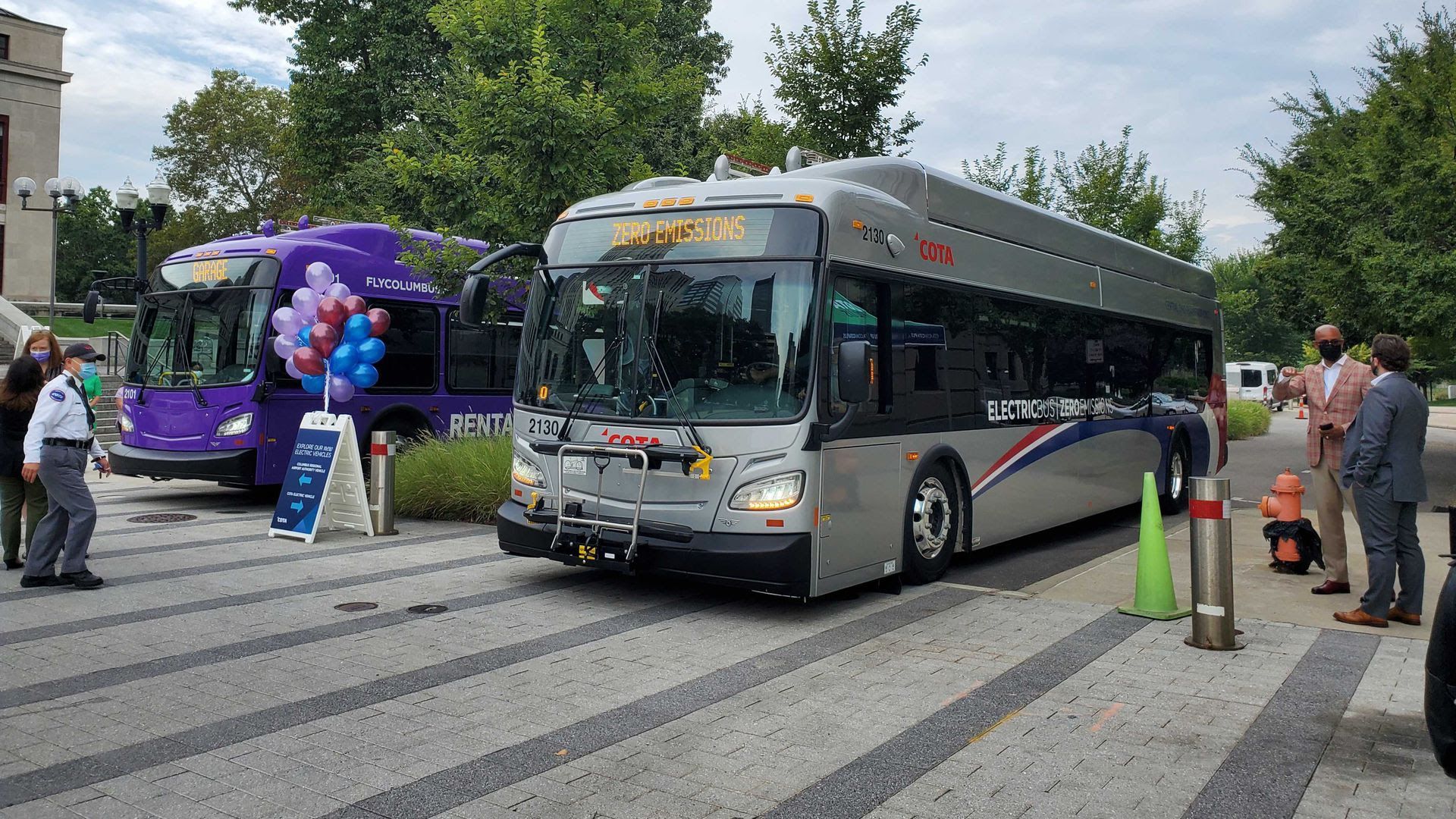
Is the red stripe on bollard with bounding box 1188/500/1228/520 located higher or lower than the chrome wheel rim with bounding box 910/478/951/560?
higher

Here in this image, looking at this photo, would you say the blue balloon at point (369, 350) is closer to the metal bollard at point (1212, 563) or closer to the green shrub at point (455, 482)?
the green shrub at point (455, 482)

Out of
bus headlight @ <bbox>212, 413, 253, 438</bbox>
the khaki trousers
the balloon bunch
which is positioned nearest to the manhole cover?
bus headlight @ <bbox>212, 413, 253, 438</bbox>

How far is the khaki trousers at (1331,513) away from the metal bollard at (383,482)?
8653 mm

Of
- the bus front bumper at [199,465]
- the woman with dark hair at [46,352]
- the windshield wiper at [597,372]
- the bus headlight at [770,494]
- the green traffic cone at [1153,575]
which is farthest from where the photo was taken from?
the bus front bumper at [199,465]

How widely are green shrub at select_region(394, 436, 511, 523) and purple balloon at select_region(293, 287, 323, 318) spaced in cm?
198

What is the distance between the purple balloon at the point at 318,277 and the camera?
37.4 feet

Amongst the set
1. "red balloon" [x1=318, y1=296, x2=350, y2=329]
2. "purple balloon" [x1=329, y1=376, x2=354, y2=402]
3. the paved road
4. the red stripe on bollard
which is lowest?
the paved road

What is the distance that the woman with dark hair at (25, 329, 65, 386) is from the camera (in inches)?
338

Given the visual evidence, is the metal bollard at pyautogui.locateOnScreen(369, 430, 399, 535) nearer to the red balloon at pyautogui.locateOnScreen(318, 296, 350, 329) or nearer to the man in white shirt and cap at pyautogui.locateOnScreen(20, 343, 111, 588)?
the red balloon at pyautogui.locateOnScreen(318, 296, 350, 329)

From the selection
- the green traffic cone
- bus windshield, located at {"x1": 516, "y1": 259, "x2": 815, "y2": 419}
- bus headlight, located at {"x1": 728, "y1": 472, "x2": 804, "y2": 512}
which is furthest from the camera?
the green traffic cone

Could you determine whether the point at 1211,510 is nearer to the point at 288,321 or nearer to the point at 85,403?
the point at 85,403

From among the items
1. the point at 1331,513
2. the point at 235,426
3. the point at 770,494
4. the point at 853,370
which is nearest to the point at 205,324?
the point at 235,426

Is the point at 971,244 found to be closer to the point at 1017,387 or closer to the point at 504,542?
the point at 1017,387

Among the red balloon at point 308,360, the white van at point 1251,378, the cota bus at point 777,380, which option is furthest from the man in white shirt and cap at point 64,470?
the white van at point 1251,378
